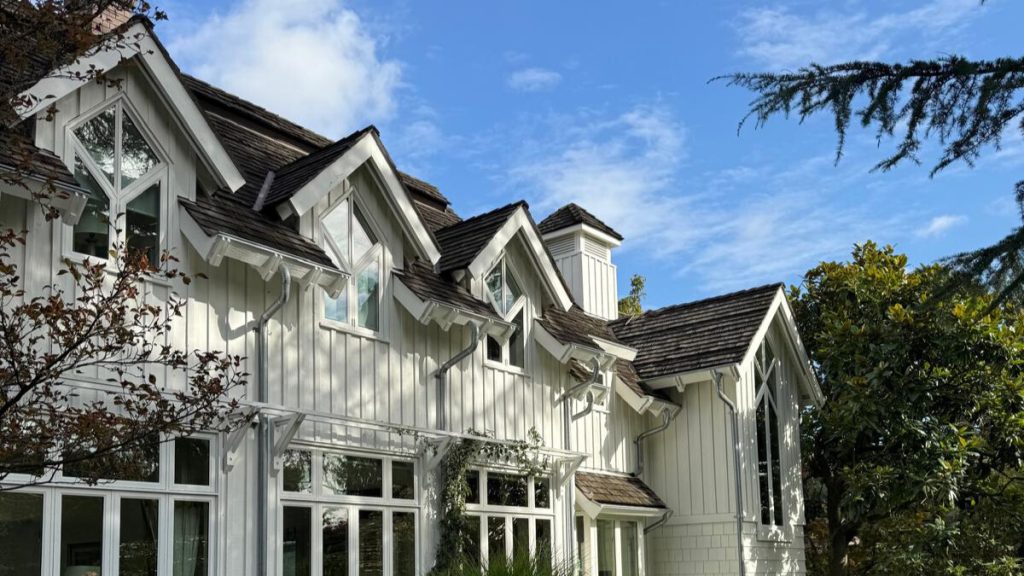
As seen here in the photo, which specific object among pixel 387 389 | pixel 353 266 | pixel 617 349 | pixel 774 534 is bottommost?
pixel 774 534

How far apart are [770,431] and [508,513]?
6371 mm

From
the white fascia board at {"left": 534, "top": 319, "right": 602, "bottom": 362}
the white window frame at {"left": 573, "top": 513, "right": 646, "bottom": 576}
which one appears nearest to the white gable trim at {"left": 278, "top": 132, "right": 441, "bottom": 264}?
the white fascia board at {"left": 534, "top": 319, "right": 602, "bottom": 362}

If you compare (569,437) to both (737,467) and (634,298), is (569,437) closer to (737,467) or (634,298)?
(737,467)

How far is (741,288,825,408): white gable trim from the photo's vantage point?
65.0 ft

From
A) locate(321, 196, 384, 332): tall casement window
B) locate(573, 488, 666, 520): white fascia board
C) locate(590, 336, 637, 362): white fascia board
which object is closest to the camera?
locate(321, 196, 384, 332): tall casement window

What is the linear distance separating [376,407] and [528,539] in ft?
11.6

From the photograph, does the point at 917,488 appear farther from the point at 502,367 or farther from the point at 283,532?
the point at 283,532

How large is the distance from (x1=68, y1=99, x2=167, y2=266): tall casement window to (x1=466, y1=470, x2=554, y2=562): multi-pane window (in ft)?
19.1

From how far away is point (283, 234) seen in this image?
1299cm

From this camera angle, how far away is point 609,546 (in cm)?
1850

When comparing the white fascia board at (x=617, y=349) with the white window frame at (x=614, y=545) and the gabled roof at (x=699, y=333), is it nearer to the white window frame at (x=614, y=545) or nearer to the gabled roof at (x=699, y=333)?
the gabled roof at (x=699, y=333)

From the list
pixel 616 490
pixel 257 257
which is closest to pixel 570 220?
pixel 616 490

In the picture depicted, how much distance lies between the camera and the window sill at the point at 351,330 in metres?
13.5

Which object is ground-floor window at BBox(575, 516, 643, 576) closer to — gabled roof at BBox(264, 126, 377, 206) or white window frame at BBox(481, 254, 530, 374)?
white window frame at BBox(481, 254, 530, 374)
